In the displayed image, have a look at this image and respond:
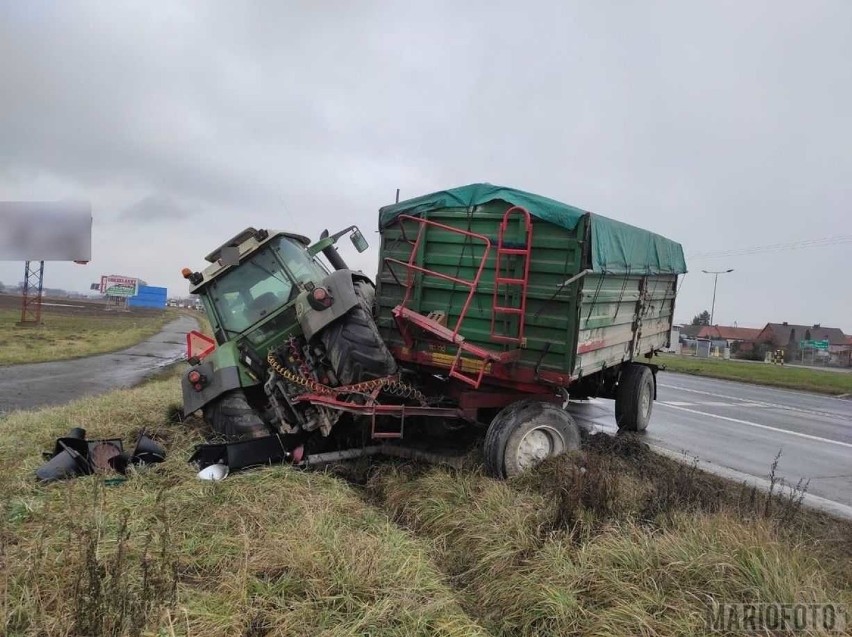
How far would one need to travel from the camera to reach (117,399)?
8227mm

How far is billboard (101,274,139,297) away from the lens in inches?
2691

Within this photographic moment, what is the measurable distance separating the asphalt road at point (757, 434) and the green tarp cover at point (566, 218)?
2.59 metres

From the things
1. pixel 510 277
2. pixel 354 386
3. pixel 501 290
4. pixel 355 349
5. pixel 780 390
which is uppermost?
pixel 510 277

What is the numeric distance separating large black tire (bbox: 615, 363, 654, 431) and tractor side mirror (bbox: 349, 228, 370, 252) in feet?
14.2

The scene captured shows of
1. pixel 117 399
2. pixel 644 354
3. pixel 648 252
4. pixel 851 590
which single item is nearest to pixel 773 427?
pixel 644 354

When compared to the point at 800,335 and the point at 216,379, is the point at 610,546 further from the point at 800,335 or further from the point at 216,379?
the point at 800,335

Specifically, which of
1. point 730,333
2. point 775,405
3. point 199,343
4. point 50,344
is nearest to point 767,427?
point 775,405

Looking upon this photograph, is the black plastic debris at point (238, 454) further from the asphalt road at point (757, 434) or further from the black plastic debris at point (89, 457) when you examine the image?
the asphalt road at point (757, 434)

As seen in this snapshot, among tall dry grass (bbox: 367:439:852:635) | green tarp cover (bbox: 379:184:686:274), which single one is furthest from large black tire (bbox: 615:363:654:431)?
tall dry grass (bbox: 367:439:852:635)

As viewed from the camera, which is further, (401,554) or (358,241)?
(358,241)

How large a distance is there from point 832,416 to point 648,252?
8278mm

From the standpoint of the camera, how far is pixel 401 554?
345 cm

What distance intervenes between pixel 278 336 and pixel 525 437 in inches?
102

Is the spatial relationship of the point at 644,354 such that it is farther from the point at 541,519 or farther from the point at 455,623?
the point at 455,623
